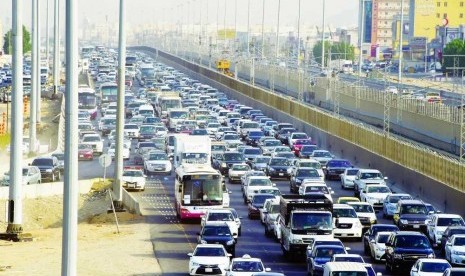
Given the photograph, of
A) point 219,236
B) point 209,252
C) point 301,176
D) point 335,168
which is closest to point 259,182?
point 301,176

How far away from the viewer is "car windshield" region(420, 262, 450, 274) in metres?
35.3

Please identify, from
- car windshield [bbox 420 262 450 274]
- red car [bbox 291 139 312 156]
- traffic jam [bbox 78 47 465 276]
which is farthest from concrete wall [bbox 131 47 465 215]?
car windshield [bbox 420 262 450 274]

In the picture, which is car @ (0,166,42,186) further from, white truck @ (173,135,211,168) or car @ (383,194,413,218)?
car @ (383,194,413,218)

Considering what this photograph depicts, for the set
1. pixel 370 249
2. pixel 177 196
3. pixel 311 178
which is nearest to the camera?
pixel 370 249

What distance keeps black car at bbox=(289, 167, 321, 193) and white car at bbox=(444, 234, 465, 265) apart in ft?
65.8

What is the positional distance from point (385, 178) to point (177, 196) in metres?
12.0

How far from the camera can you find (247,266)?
3516 cm

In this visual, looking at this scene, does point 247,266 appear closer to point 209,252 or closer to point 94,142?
point 209,252

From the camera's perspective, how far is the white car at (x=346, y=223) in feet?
151

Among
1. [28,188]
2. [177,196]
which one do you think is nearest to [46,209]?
[28,188]

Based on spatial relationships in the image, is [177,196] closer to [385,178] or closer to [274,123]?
[385,178]

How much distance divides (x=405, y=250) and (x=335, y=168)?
94.7 ft

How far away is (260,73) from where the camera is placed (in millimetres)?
188375

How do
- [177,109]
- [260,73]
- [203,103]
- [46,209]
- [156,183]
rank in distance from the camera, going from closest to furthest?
1. [46,209]
2. [156,183]
3. [177,109]
4. [203,103]
5. [260,73]
